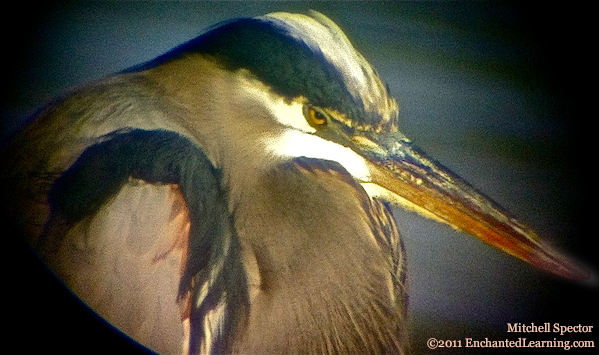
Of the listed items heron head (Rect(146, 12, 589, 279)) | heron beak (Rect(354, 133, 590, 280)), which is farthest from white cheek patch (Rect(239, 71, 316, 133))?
heron beak (Rect(354, 133, 590, 280))

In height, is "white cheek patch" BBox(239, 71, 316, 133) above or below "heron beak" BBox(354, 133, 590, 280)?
above

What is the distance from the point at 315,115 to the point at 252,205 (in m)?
0.26

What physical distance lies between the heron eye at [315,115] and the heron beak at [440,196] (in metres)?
0.09

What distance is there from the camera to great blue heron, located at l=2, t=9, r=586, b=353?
1059mm

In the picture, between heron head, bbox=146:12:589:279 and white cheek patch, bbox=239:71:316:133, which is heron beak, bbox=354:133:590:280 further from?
white cheek patch, bbox=239:71:316:133

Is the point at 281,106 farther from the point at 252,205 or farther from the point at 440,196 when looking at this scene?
the point at 440,196

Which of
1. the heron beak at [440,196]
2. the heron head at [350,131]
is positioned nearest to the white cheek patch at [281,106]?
the heron head at [350,131]

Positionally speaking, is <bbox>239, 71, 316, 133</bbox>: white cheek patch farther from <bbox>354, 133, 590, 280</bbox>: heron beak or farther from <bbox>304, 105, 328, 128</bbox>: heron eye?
<bbox>354, 133, 590, 280</bbox>: heron beak

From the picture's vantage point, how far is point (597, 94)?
122 centimetres

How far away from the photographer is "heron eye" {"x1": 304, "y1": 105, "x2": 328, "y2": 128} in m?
1.08

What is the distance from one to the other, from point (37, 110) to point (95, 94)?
6.8 inches

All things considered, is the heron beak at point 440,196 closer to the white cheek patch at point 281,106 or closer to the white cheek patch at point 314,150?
the white cheek patch at point 314,150

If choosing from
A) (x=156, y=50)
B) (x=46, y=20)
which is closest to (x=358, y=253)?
(x=156, y=50)

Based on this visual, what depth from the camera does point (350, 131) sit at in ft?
3.57
